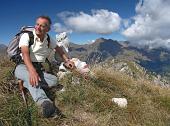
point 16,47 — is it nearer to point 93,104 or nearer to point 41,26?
point 41,26

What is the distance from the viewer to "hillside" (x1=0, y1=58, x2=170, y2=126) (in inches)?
283

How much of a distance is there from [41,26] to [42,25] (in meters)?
0.05

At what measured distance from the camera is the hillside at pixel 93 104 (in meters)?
7.18

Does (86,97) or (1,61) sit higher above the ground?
(1,61)

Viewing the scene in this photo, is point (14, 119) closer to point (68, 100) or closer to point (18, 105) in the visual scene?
point (18, 105)

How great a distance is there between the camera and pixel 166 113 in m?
9.43

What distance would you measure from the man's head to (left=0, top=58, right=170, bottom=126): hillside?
1.81 meters

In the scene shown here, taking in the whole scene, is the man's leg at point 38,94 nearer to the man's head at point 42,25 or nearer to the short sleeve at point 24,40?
the short sleeve at point 24,40

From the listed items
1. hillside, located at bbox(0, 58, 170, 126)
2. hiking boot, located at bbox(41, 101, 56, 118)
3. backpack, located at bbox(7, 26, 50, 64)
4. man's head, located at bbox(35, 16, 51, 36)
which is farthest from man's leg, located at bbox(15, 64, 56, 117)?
man's head, located at bbox(35, 16, 51, 36)

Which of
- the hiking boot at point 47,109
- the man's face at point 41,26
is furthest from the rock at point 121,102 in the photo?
the man's face at point 41,26

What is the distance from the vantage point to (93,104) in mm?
9008

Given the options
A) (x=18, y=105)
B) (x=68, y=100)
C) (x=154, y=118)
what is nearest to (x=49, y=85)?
(x=68, y=100)

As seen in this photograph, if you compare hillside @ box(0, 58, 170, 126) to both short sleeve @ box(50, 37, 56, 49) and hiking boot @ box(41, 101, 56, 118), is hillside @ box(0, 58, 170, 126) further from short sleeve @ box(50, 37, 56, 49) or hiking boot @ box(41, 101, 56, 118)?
short sleeve @ box(50, 37, 56, 49)

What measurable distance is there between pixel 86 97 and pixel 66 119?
1727mm
